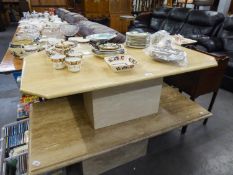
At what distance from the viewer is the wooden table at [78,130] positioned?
940mm

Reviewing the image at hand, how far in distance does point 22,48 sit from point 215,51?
297cm

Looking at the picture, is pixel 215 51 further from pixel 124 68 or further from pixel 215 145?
pixel 124 68

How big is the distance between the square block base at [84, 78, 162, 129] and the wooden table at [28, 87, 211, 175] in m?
Result: 0.05

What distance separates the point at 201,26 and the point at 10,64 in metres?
3.74

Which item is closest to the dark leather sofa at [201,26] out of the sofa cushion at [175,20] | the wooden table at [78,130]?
the sofa cushion at [175,20]

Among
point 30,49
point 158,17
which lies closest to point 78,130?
point 30,49

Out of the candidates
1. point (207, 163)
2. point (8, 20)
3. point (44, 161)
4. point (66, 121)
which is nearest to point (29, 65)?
point (66, 121)

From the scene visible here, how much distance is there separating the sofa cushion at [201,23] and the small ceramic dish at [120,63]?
9.97ft

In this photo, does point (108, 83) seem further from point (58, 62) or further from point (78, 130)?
point (78, 130)

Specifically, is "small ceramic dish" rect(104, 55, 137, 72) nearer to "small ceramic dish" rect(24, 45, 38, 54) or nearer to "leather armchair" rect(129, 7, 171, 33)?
"small ceramic dish" rect(24, 45, 38, 54)

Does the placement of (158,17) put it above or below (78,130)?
above

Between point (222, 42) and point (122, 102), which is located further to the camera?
point (222, 42)

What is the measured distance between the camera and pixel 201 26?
3.89 m

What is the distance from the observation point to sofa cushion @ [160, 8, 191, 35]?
4363 mm
